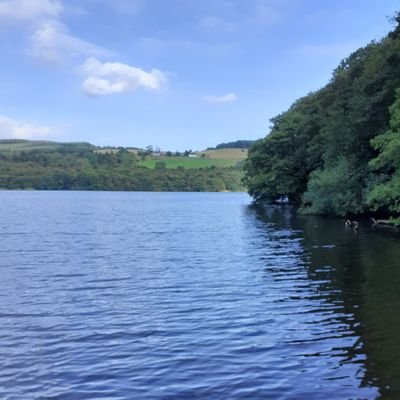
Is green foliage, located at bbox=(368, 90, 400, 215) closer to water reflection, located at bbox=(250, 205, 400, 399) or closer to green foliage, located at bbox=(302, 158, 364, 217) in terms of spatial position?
water reflection, located at bbox=(250, 205, 400, 399)

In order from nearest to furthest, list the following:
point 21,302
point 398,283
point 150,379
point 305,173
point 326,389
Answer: point 326,389
point 150,379
point 21,302
point 398,283
point 305,173

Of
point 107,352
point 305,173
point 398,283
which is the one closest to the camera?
point 107,352

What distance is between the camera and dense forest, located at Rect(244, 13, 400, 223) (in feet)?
117

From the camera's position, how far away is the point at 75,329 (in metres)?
12.7

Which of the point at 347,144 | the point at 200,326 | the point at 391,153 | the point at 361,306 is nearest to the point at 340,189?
the point at 347,144

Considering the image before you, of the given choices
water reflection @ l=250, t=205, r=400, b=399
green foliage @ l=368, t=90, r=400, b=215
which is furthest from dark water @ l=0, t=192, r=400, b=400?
green foliage @ l=368, t=90, r=400, b=215

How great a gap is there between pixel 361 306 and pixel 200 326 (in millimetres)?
5141

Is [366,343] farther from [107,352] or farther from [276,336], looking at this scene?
[107,352]

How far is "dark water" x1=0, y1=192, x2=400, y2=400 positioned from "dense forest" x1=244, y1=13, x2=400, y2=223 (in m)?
13.3

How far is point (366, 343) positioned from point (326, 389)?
284 cm

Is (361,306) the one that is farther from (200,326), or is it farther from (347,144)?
(347,144)

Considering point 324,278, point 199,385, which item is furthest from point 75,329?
point 324,278

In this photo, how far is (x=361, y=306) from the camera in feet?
47.8

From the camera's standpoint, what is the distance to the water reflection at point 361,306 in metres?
9.73
